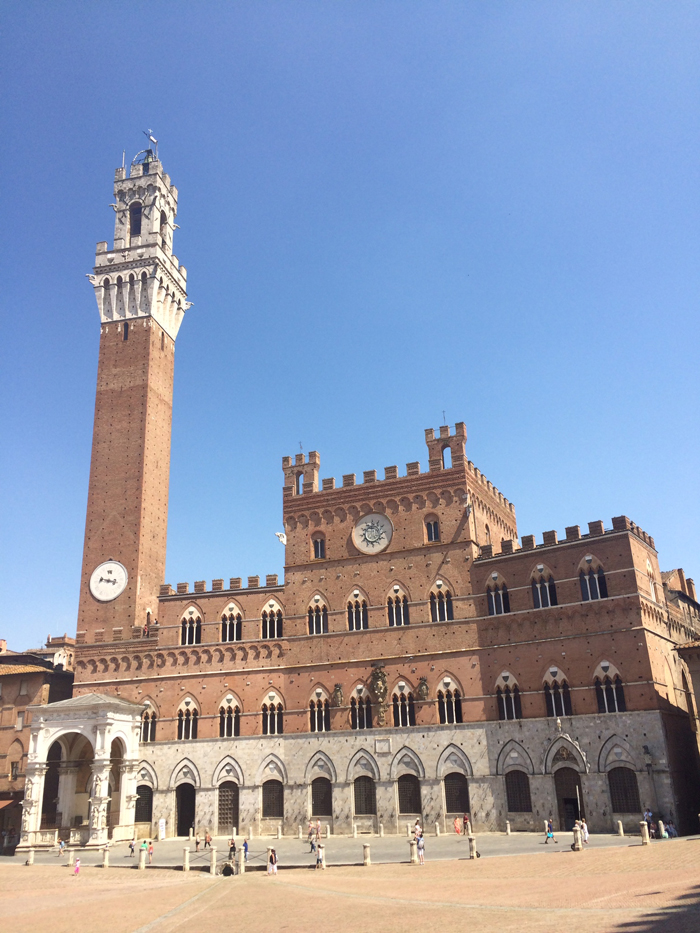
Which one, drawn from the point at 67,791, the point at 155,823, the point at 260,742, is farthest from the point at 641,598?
the point at 67,791

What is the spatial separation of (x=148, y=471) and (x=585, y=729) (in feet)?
102

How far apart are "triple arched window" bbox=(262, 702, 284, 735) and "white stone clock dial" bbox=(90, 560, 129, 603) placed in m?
12.0

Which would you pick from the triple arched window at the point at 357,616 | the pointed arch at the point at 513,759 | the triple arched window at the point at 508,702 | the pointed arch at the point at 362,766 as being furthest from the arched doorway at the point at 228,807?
the triple arched window at the point at 508,702

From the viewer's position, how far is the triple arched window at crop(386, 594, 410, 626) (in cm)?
4466

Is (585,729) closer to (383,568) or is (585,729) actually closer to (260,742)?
(383,568)

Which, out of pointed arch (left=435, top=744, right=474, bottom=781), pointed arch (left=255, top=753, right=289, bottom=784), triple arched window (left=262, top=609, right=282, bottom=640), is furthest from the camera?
triple arched window (left=262, top=609, right=282, bottom=640)

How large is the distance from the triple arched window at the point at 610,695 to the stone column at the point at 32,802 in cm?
2940

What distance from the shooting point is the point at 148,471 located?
52312 millimetres

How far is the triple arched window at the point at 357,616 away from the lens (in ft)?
149

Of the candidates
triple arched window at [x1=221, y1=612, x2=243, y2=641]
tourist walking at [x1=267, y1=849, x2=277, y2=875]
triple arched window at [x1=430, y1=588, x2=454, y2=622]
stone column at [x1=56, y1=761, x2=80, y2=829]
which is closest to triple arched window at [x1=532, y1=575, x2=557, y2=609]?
triple arched window at [x1=430, y1=588, x2=454, y2=622]

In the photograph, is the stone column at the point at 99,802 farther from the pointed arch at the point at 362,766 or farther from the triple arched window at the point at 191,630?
the pointed arch at the point at 362,766

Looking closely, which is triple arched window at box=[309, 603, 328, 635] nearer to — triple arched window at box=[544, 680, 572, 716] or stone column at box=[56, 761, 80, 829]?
triple arched window at box=[544, 680, 572, 716]

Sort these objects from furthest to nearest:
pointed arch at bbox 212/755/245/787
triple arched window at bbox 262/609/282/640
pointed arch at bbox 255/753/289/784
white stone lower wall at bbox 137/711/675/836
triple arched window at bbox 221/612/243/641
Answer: triple arched window at bbox 221/612/243/641
triple arched window at bbox 262/609/282/640
pointed arch at bbox 212/755/245/787
pointed arch at bbox 255/753/289/784
white stone lower wall at bbox 137/711/675/836

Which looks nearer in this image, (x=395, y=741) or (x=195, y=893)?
(x=195, y=893)
